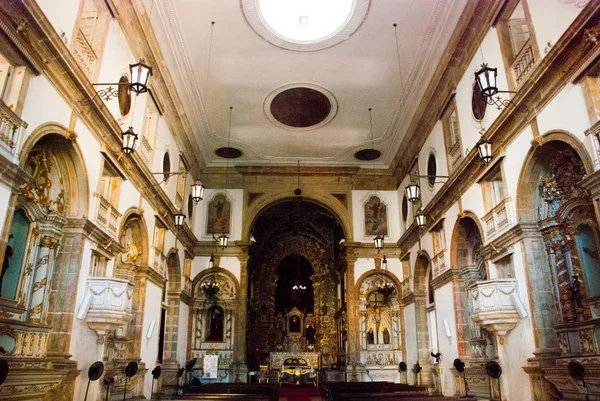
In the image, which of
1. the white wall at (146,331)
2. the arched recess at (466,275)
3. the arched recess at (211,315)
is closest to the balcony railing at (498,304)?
the arched recess at (466,275)

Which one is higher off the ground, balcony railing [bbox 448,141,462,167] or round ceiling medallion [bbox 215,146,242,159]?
round ceiling medallion [bbox 215,146,242,159]

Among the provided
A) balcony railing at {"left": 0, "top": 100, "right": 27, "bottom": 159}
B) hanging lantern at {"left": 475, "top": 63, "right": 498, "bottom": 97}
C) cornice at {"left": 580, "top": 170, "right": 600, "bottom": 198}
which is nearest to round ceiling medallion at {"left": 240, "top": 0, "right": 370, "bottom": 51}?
hanging lantern at {"left": 475, "top": 63, "right": 498, "bottom": 97}

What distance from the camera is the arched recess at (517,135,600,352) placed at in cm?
864

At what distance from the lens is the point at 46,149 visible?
8820 mm

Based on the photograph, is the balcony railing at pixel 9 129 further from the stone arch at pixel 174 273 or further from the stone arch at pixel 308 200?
the stone arch at pixel 308 200

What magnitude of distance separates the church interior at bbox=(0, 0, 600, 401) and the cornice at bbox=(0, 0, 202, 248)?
0.15ft

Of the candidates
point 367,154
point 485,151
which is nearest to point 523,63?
point 485,151

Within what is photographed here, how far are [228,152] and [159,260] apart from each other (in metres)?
6.50

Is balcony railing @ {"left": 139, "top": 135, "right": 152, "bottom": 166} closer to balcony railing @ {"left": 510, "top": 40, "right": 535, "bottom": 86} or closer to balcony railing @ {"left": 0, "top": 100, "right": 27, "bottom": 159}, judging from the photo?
balcony railing @ {"left": 0, "top": 100, "right": 27, "bottom": 159}

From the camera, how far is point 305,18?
1330cm

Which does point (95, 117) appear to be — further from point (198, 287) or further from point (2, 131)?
point (198, 287)

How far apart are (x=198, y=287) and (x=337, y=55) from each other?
10679mm

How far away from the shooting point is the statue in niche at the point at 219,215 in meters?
20.1

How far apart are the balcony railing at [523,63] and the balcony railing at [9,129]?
8892mm
